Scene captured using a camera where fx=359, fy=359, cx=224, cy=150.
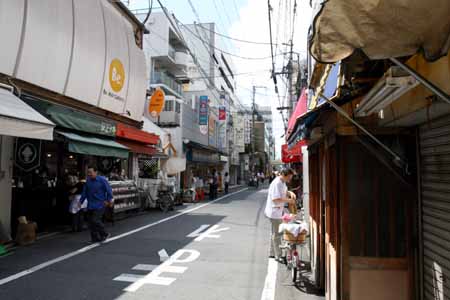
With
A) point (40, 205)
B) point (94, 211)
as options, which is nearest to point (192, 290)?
point (94, 211)

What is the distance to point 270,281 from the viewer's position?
21.6ft

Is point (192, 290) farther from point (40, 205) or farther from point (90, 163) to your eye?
point (90, 163)

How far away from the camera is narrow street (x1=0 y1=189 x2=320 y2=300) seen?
579 centimetres

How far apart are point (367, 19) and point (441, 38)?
17.1 inches

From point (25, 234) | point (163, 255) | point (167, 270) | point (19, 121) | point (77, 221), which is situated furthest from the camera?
point (77, 221)

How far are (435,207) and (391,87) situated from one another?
1641 mm

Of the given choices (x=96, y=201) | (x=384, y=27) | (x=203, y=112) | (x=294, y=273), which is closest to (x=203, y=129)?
(x=203, y=112)

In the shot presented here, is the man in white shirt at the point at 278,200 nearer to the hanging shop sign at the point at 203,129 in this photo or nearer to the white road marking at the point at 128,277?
the white road marking at the point at 128,277

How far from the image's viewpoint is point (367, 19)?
6.94 ft

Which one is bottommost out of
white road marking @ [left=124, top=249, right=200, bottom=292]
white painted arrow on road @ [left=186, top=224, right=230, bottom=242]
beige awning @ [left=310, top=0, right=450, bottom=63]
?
white road marking @ [left=124, top=249, right=200, bottom=292]

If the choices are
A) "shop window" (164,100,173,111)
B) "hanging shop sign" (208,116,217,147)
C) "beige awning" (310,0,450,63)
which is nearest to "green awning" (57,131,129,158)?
"beige awning" (310,0,450,63)

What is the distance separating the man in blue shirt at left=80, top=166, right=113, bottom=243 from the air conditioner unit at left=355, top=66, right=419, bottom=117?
7.97 m

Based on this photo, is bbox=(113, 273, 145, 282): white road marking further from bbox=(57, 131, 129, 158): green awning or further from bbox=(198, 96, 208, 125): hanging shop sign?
bbox=(198, 96, 208, 125): hanging shop sign

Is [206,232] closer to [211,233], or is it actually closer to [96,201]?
[211,233]
